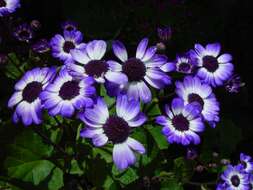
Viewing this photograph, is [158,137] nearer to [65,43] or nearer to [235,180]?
[235,180]

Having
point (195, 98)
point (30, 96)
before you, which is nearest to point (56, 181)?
point (30, 96)

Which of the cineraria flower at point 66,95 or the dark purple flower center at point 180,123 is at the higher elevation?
the cineraria flower at point 66,95

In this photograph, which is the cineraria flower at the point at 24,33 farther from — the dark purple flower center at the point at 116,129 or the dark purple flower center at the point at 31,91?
the dark purple flower center at the point at 116,129

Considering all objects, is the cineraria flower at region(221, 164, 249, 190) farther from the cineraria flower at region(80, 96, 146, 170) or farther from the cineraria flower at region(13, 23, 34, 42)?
the cineraria flower at region(13, 23, 34, 42)

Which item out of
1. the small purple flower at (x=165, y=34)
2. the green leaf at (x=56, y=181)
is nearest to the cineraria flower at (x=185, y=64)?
the small purple flower at (x=165, y=34)

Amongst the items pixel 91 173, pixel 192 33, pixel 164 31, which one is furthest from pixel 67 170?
pixel 192 33

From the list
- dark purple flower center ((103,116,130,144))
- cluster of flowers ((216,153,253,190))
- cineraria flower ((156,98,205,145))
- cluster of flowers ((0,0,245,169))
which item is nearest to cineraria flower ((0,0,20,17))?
cluster of flowers ((0,0,245,169))

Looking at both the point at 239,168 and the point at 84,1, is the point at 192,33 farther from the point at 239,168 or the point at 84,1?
the point at 239,168
